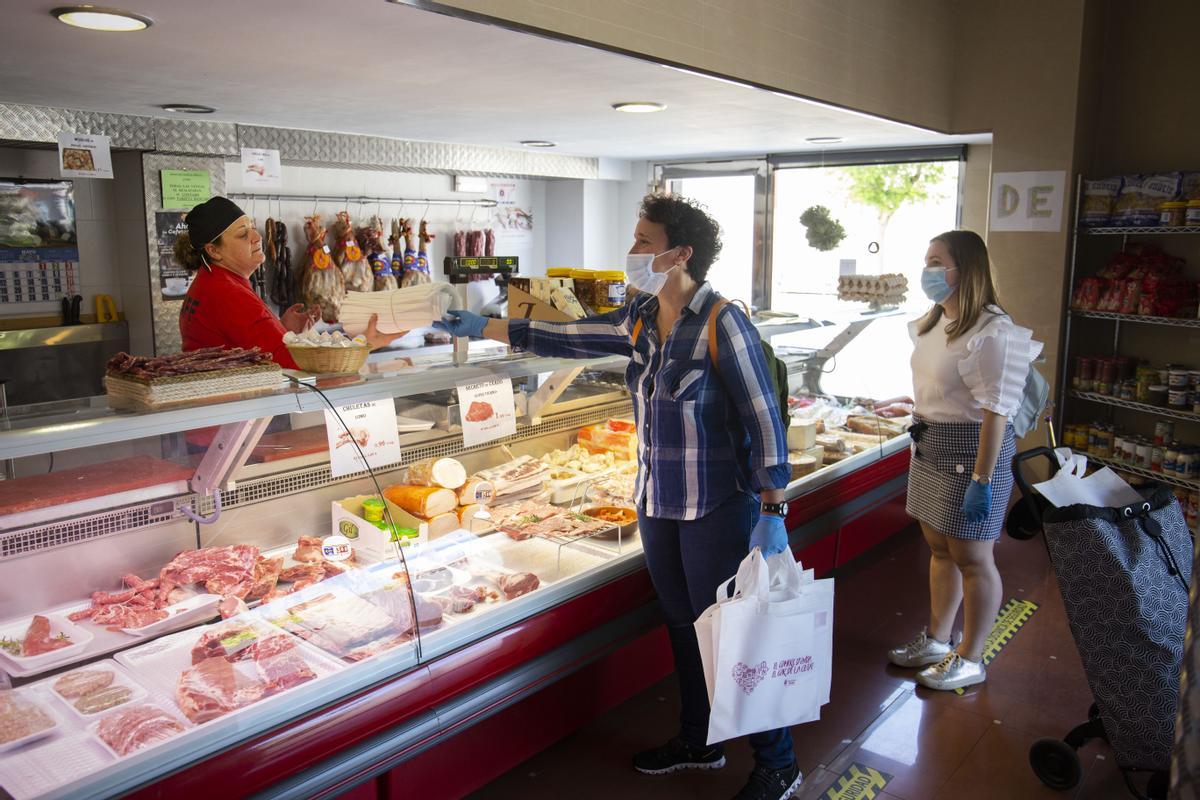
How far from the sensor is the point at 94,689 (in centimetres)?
243

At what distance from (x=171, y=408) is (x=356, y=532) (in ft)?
3.04

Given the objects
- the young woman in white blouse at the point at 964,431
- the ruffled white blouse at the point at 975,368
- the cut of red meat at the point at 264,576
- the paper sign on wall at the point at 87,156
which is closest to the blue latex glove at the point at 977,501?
the young woman in white blouse at the point at 964,431

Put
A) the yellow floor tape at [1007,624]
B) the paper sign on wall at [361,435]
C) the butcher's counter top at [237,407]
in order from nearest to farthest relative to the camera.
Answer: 1. the butcher's counter top at [237,407]
2. the paper sign on wall at [361,435]
3. the yellow floor tape at [1007,624]

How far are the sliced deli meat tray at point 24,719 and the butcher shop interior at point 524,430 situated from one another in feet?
0.03

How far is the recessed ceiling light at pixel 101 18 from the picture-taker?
2.73m

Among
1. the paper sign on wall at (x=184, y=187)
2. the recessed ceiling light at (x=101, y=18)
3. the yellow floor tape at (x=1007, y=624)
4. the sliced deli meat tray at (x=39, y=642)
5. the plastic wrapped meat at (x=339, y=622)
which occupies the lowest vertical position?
the yellow floor tape at (x=1007, y=624)

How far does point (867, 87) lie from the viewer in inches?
216

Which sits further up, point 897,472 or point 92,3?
point 92,3

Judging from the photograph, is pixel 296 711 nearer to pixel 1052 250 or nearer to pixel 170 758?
pixel 170 758

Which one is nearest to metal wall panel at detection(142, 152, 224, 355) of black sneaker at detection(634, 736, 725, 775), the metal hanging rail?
the metal hanging rail

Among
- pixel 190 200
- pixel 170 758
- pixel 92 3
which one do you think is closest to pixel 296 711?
pixel 170 758

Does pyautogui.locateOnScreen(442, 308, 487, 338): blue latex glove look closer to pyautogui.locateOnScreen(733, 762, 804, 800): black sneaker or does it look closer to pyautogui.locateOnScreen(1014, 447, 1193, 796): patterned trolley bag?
pyautogui.locateOnScreen(733, 762, 804, 800): black sneaker

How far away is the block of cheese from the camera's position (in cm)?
500

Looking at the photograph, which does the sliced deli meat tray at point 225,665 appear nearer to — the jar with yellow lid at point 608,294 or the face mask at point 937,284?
the jar with yellow lid at point 608,294
